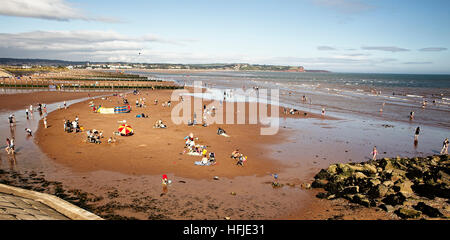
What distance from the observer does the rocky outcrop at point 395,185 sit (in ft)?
41.7

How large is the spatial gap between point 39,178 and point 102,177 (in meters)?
3.40

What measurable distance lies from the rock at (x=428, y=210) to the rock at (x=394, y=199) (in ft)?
2.48

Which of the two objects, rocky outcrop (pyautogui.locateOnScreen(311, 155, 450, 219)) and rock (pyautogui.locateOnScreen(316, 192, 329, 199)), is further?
rock (pyautogui.locateOnScreen(316, 192, 329, 199))

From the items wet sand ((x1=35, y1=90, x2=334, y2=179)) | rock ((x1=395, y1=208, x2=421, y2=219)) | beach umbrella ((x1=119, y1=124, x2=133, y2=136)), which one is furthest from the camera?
beach umbrella ((x1=119, y1=124, x2=133, y2=136))

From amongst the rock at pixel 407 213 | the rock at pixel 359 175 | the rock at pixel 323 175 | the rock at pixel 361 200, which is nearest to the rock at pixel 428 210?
the rock at pixel 407 213

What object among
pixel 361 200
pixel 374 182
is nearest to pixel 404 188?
pixel 374 182

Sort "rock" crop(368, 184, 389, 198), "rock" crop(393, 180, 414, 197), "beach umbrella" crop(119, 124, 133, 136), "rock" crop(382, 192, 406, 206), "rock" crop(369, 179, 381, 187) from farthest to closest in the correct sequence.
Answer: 1. "beach umbrella" crop(119, 124, 133, 136)
2. "rock" crop(369, 179, 381, 187)
3. "rock" crop(393, 180, 414, 197)
4. "rock" crop(368, 184, 389, 198)
5. "rock" crop(382, 192, 406, 206)

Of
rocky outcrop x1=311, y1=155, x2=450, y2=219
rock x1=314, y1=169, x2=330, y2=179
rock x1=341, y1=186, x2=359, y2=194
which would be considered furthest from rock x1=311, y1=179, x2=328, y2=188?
rock x1=341, y1=186, x2=359, y2=194

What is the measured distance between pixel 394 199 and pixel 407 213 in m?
1.52

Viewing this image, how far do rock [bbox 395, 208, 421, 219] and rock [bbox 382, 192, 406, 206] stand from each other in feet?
3.61

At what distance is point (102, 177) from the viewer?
16.5m

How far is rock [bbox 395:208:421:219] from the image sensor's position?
38.4 ft

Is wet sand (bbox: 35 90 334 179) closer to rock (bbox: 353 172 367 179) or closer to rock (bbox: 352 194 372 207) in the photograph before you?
rock (bbox: 353 172 367 179)
